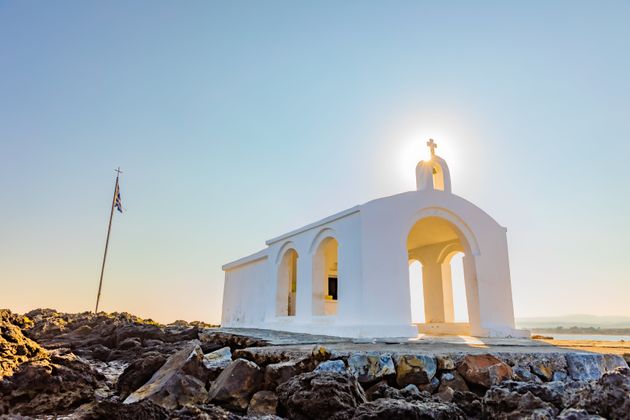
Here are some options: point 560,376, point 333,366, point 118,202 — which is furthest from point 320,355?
point 118,202

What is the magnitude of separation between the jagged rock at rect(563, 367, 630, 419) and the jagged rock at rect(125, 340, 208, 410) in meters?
3.24

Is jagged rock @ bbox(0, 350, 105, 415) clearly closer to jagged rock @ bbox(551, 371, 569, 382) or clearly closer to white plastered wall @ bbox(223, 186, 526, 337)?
white plastered wall @ bbox(223, 186, 526, 337)

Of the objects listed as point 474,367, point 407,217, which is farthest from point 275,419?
point 407,217

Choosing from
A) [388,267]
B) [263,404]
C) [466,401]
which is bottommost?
[263,404]

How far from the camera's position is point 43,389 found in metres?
4.30

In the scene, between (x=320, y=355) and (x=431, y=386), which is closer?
(x=431, y=386)

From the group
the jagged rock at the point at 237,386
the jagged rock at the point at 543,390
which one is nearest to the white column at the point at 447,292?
the jagged rock at the point at 543,390

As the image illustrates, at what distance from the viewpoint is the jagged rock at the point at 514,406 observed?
276cm

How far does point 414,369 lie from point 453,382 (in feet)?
1.35

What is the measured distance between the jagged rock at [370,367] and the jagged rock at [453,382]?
51 centimetres

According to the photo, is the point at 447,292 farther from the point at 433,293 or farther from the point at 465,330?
the point at 465,330

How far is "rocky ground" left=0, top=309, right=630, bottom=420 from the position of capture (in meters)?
2.88

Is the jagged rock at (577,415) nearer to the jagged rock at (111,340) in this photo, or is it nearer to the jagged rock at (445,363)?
the jagged rock at (445,363)

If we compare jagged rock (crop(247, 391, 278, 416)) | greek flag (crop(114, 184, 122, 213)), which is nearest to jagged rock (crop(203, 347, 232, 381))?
jagged rock (crop(247, 391, 278, 416))
